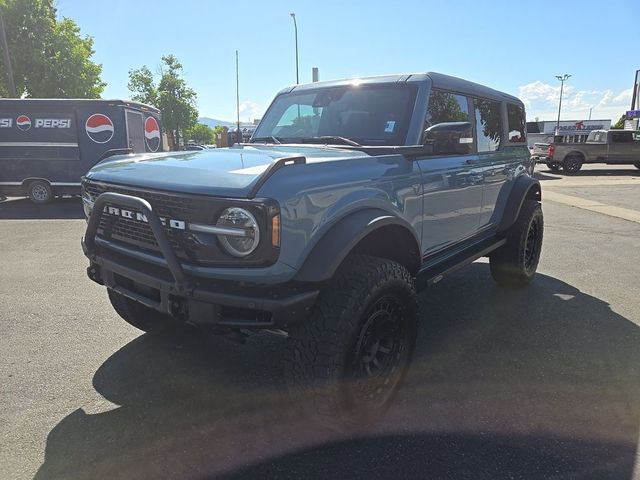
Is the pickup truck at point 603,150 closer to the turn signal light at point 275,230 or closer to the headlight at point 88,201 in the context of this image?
the headlight at point 88,201

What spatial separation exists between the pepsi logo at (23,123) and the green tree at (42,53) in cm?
1274

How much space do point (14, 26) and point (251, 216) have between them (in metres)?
25.5

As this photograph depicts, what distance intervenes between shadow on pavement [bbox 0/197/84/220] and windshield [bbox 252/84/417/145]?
790 centimetres

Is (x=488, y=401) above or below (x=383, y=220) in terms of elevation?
below

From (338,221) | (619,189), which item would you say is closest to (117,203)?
(338,221)

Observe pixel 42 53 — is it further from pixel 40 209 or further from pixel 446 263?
pixel 446 263

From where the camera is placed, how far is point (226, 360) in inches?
132

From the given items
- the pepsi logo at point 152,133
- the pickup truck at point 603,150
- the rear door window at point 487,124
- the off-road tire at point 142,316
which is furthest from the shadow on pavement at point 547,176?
the off-road tire at point 142,316

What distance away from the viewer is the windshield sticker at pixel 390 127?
10.7 ft

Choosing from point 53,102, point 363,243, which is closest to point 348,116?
point 363,243

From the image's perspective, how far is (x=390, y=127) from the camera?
3270 mm

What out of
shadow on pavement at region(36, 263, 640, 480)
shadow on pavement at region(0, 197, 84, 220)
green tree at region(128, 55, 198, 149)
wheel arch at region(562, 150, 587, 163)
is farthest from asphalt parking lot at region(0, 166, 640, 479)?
green tree at region(128, 55, 198, 149)

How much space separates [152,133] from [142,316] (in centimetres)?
1041

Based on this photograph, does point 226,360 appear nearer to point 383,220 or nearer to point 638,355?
point 383,220
